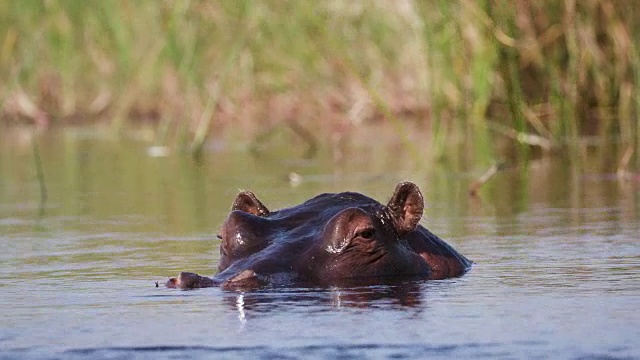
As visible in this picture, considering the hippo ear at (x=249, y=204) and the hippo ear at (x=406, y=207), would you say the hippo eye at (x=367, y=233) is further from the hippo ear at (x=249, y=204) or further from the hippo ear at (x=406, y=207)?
the hippo ear at (x=249, y=204)

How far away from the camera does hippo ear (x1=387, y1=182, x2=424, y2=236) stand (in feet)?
17.4

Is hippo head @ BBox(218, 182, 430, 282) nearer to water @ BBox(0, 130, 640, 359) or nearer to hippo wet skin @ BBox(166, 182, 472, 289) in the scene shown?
hippo wet skin @ BBox(166, 182, 472, 289)

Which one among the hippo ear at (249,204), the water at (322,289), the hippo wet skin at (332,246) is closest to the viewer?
the water at (322,289)

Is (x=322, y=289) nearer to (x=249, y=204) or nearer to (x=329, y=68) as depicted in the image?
(x=249, y=204)

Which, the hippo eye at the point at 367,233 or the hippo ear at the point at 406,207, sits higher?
the hippo ear at the point at 406,207

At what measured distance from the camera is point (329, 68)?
1605 centimetres

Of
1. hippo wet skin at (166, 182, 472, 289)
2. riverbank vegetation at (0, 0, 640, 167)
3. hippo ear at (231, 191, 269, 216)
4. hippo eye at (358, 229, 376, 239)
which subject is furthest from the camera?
riverbank vegetation at (0, 0, 640, 167)

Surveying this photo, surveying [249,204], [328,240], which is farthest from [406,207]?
[249,204]

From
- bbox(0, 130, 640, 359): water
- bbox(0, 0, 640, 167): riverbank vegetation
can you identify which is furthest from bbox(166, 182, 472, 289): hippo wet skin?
bbox(0, 0, 640, 167): riverbank vegetation

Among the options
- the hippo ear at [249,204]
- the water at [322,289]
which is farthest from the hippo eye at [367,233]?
the hippo ear at [249,204]

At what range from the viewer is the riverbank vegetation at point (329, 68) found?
10938 mm

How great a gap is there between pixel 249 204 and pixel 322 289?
3.19ft

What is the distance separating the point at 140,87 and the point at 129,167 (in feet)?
20.0

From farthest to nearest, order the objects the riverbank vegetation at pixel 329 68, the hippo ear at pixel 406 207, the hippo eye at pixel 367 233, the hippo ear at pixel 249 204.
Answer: the riverbank vegetation at pixel 329 68 → the hippo ear at pixel 249 204 → the hippo ear at pixel 406 207 → the hippo eye at pixel 367 233
